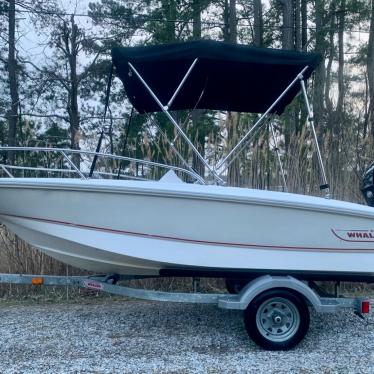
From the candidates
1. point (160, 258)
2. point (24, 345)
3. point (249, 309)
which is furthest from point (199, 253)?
point (24, 345)

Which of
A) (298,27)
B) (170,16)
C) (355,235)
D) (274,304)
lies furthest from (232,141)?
(298,27)

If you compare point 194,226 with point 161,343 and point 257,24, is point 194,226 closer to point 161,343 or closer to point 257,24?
point 161,343

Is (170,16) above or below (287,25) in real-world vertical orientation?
above

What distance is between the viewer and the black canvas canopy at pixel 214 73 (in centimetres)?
476

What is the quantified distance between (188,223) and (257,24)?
58.5ft

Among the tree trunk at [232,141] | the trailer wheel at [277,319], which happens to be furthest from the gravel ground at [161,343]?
the tree trunk at [232,141]

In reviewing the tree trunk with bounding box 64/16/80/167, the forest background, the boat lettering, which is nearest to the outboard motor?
the boat lettering

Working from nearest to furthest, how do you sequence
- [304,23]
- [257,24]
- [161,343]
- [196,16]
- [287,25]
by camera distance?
[161,343] < [287,25] < [196,16] < [304,23] < [257,24]

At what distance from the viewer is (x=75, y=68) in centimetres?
2083

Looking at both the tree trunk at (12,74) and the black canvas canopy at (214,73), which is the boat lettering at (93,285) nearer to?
the black canvas canopy at (214,73)

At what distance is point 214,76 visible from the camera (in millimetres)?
5070

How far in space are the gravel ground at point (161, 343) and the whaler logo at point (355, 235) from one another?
0.90 meters

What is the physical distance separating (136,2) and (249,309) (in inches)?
696

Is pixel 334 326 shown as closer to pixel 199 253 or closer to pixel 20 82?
pixel 199 253
